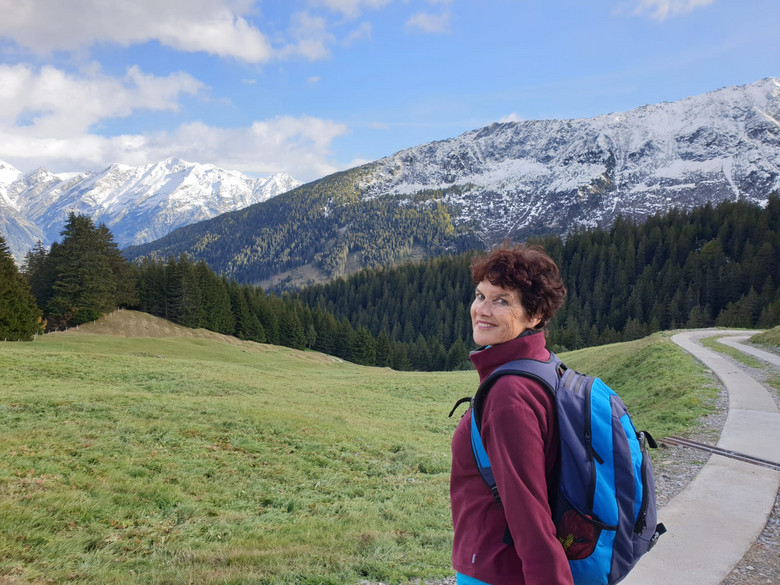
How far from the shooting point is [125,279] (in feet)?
206

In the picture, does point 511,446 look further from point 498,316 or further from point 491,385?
point 498,316

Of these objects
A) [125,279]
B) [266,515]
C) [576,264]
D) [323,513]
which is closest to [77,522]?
[266,515]

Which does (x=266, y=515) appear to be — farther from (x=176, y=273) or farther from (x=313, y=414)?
(x=176, y=273)

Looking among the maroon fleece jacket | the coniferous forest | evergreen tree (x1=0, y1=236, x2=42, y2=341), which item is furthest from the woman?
the coniferous forest

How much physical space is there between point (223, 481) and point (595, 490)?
1043 centimetres

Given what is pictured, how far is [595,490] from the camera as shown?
2596mm

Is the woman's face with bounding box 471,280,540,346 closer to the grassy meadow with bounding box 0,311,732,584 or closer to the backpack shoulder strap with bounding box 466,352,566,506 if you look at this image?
the backpack shoulder strap with bounding box 466,352,566,506

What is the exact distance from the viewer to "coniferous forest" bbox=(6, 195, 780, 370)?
55684 millimetres

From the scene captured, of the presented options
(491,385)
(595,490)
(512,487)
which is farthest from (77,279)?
(595,490)

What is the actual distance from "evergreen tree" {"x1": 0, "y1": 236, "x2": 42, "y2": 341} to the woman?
49.4 meters

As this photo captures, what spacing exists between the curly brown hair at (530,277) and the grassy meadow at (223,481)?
193 inches

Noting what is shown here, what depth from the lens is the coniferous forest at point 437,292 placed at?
55.7 meters

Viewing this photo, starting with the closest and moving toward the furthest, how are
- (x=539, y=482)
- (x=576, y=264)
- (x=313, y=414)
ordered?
(x=539, y=482) → (x=313, y=414) → (x=576, y=264)

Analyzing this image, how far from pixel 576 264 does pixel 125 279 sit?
123 metres
